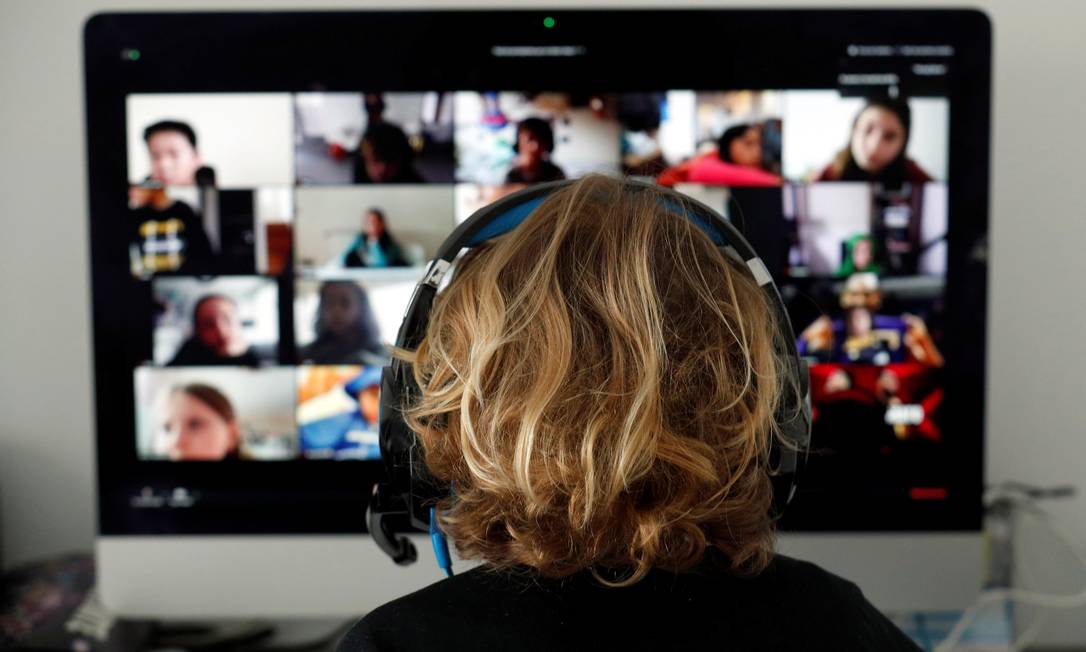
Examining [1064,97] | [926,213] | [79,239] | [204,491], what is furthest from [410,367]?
[1064,97]

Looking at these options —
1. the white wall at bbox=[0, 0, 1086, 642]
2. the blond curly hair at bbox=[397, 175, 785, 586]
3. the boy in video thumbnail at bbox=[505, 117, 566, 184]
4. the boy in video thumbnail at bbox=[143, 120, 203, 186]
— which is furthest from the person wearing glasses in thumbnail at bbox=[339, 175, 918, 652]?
the white wall at bbox=[0, 0, 1086, 642]

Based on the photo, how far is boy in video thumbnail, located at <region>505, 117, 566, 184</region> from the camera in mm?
828

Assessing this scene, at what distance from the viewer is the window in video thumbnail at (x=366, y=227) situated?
83 cm

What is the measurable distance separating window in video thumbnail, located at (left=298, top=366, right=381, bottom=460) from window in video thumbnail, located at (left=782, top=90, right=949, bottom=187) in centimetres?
44

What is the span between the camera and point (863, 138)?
0.82m

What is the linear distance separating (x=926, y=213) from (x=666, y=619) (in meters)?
0.53

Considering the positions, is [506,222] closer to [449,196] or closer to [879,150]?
[449,196]

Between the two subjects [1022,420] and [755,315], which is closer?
[755,315]

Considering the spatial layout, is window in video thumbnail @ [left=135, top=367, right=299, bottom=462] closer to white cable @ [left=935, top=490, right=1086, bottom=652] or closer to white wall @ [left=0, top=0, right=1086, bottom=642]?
white wall @ [left=0, top=0, right=1086, bottom=642]

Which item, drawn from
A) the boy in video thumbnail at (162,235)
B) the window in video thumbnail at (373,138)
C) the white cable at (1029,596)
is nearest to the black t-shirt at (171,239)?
the boy in video thumbnail at (162,235)

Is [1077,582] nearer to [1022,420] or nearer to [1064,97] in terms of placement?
[1022,420]

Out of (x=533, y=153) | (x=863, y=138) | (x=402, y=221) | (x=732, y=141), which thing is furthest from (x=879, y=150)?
(x=402, y=221)

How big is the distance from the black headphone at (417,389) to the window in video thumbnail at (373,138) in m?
0.34

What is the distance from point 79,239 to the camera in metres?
1.07
